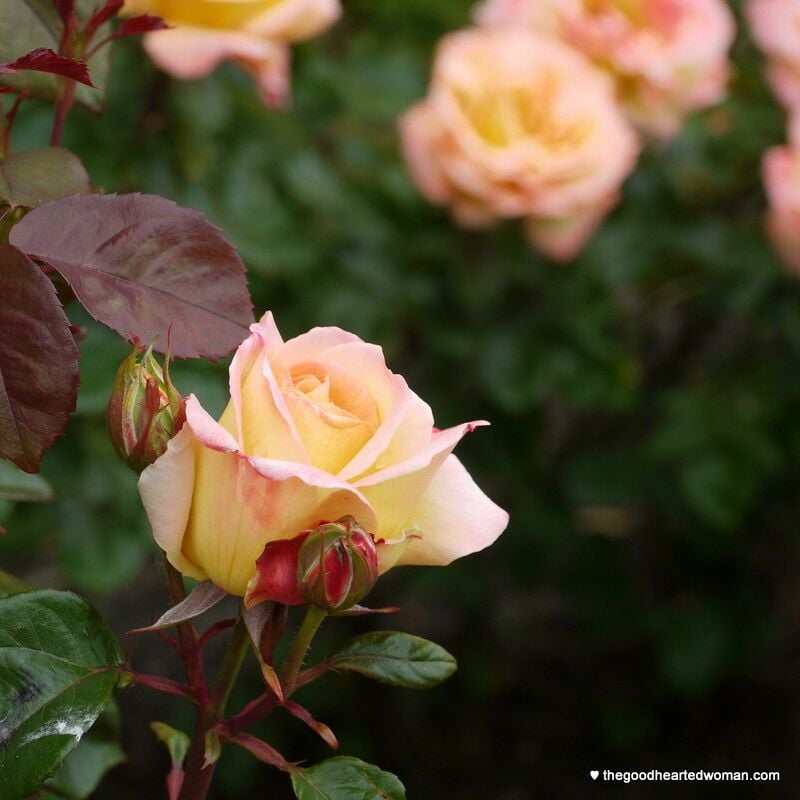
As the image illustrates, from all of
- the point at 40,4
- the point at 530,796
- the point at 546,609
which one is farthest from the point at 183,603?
the point at 546,609

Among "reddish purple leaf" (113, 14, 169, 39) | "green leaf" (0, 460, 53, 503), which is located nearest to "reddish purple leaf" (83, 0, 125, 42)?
"reddish purple leaf" (113, 14, 169, 39)

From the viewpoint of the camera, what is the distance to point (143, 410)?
0.48 meters

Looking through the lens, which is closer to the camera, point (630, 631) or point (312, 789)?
point (312, 789)

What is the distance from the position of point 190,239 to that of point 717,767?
1722 mm

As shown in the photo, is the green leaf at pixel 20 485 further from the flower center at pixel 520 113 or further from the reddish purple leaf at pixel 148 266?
the flower center at pixel 520 113

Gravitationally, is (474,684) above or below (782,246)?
below

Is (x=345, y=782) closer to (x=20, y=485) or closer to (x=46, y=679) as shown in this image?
(x=46, y=679)

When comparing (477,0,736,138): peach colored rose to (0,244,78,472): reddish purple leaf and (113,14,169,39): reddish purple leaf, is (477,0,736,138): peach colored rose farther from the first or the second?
(0,244,78,472): reddish purple leaf

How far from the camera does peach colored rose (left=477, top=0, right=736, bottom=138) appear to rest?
4.33 feet

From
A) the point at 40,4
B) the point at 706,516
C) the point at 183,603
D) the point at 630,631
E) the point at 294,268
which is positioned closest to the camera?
the point at 183,603

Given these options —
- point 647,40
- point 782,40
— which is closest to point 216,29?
point 647,40

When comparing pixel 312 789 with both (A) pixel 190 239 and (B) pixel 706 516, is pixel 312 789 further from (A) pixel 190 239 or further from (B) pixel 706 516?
(B) pixel 706 516

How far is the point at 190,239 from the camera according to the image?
52 centimetres

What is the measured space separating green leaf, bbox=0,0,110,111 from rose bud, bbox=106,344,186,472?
180mm
